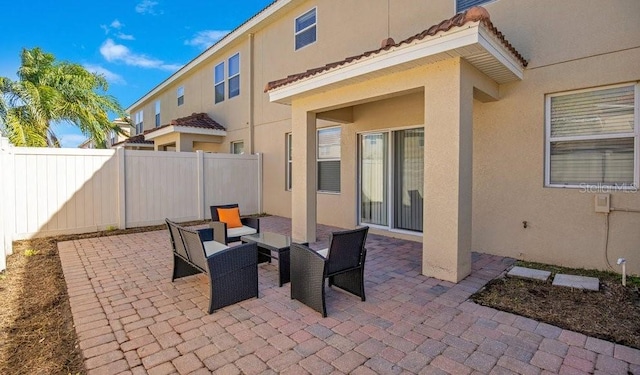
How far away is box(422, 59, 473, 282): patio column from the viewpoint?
492cm

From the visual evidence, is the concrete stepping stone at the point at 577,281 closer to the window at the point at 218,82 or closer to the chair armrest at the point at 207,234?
the chair armrest at the point at 207,234

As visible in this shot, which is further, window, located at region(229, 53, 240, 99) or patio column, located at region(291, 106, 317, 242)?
window, located at region(229, 53, 240, 99)

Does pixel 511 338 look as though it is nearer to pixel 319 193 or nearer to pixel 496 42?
pixel 496 42

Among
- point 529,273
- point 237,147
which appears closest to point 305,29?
point 237,147

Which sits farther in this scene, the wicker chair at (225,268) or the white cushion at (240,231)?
the white cushion at (240,231)

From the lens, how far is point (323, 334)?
11.6 ft

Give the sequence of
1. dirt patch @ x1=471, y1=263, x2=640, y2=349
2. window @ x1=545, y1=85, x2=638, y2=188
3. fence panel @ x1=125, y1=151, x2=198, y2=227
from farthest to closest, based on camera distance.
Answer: fence panel @ x1=125, y1=151, x2=198, y2=227 → window @ x1=545, y1=85, x2=638, y2=188 → dirt patch @ x1=471, y1=263, x2=640, y2=349

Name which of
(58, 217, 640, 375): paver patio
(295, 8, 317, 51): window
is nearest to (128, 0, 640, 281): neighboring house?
(58, 217, 640, 375): paver patio

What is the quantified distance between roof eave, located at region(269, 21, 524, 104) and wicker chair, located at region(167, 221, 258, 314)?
11.2 feet

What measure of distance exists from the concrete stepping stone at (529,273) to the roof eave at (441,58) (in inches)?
130

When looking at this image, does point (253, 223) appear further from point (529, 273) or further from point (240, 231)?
point (529, 273)

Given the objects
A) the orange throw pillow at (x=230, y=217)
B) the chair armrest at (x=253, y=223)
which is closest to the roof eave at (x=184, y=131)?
the orange throw pillow at (x=230, y=217)

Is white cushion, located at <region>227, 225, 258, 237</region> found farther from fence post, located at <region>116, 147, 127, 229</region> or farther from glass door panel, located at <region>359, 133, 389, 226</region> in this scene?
fence post, located at <region>116, 147, 127, 229</region>

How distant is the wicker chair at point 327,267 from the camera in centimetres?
402
